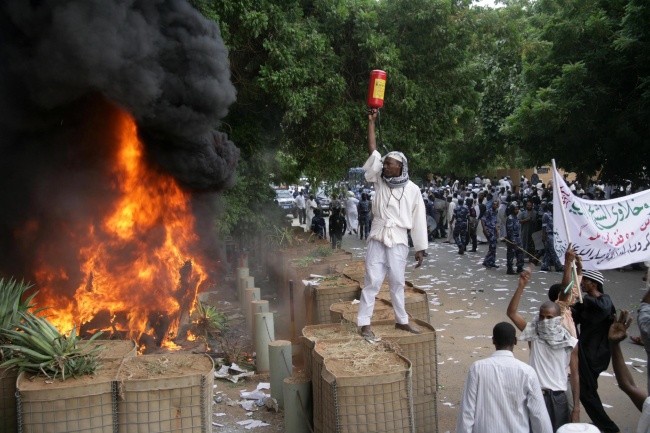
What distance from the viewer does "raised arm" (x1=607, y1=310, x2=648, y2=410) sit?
18.8ft

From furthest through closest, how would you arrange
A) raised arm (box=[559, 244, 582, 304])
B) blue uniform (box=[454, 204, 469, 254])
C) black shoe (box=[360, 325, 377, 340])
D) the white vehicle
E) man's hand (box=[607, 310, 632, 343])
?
1. the white vehicle
2. blue uniform (box=[454, 204, 469, 254])
3. black shoe (box=[360, 325, 377, 340])
4. man's hand (box=[607, 310, 632, 343])
5. raised arm (box=[559, 244, 582, 304])

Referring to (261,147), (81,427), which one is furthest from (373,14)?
(81,427)

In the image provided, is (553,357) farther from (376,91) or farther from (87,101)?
(87,101)

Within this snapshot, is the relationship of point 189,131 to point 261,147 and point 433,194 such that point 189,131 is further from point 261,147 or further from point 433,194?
point 433,194

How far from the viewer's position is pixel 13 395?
5.18m

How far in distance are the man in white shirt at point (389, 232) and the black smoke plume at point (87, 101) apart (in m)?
4.26

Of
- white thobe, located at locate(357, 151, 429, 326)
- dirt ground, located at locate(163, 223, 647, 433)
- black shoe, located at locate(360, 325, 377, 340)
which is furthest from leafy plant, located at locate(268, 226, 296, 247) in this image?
black shoe, located at locate(360, 325, 377, 340)

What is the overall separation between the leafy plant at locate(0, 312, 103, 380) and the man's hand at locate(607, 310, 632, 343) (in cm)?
454

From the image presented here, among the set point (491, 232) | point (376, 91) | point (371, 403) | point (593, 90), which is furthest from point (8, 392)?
point (593, 90)

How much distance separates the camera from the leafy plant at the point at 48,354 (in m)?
5.01

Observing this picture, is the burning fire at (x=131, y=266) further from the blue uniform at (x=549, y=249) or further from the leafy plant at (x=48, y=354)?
the blue uniform at (x=549, y=249)

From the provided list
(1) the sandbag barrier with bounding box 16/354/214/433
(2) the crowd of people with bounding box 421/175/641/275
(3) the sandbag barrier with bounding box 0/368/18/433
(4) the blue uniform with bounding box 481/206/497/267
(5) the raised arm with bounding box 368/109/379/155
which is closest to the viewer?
(1) the sandbag barrier with bounding box 16/354/214/433

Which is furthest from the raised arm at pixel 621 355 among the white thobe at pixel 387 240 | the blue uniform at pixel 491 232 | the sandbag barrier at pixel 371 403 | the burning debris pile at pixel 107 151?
the blue uniform at pixel 491 232

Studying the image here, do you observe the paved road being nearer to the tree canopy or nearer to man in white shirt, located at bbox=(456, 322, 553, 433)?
man in white shirt, located at bbox=(456, 322, 553, 433)
